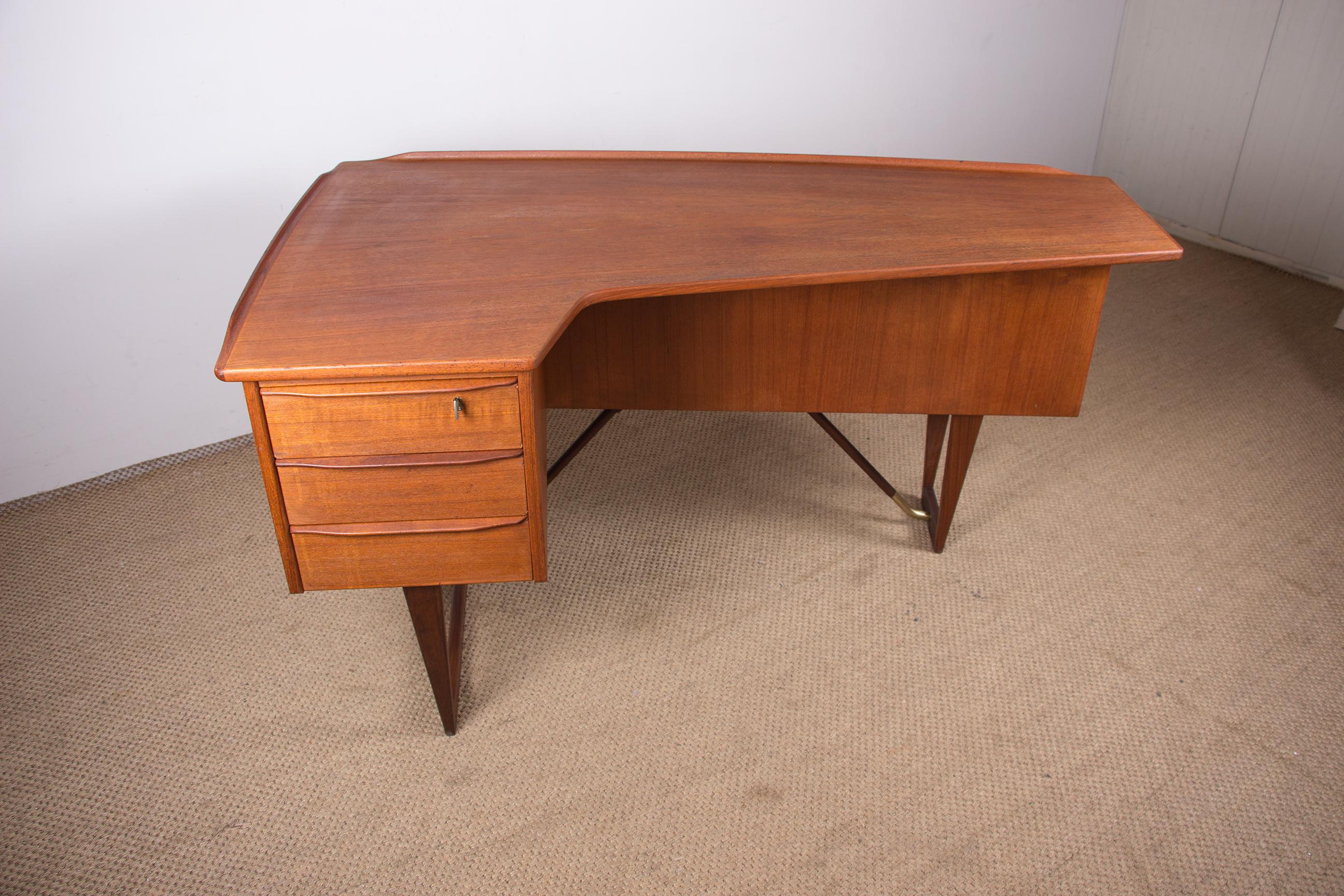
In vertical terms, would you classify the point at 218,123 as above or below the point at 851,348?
above

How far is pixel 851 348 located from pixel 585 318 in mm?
441

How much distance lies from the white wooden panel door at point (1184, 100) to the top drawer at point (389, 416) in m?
2.90

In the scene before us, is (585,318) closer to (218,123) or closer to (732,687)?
(732,687)

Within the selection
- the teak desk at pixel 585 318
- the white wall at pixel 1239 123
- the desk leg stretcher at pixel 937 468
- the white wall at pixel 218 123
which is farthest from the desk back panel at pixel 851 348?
the white wall at pixel 1239 123

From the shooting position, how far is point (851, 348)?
5.13ft

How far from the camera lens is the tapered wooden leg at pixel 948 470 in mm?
1735

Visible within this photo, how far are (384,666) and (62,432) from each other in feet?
3.16

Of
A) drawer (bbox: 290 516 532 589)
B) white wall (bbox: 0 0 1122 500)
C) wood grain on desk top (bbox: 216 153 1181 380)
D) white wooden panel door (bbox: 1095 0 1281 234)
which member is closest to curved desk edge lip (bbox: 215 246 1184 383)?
wood grain on desk top (bbox: 216 153 1181 380)

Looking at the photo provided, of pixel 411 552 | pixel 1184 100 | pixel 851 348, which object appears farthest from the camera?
pixel 1184 100

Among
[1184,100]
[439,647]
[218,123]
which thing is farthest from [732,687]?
[1184,100]

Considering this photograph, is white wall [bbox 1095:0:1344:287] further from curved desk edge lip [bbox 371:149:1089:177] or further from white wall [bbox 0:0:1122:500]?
curved desk edge lip [bbox 371:149:1089:177]

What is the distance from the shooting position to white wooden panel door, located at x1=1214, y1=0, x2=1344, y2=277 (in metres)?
2.77

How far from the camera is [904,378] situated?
1586mm

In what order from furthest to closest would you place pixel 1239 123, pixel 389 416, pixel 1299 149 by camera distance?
pixel 1239 123, pixel 1299 149, pixel 389 416
